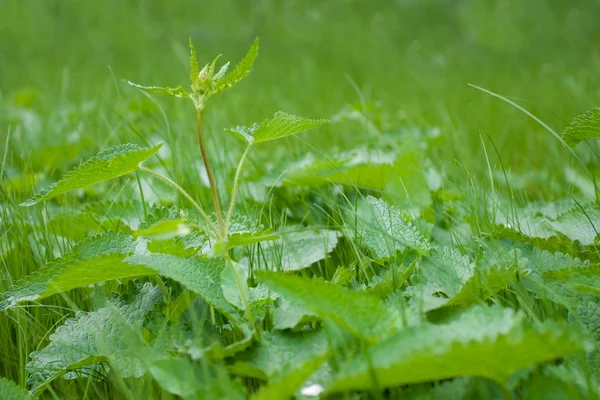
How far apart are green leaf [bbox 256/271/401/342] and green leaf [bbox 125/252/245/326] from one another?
117mm

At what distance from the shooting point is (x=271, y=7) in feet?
17.7

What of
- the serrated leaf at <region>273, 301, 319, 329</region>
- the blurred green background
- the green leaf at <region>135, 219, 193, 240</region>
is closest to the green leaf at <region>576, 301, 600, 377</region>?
the serrated leaf at <region>273, 301, 319, 329</region>

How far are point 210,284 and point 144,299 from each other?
130 mm

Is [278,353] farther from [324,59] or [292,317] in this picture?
[324,59]

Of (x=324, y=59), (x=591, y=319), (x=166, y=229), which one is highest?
(x=324, y=59)

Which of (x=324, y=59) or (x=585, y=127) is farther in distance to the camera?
(x=324, y=59)

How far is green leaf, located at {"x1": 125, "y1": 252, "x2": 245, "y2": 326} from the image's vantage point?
77 cm

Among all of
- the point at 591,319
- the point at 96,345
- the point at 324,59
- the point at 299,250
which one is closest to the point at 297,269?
the point at 299,250

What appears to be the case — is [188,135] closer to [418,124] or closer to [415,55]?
[418,124]

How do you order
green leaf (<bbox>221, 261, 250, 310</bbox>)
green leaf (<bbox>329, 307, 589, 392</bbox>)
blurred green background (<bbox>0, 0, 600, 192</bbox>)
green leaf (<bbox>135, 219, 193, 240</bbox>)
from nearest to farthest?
green leaf (<bbox>329, 307, 589, 392</bbox>) → green leaf (<bbox>135, 219, 193, 240</bbox>) → green leaf (<bbox>221, 261, 250, 310</bbox>) → blurred green background (<bbox>0, 0, 600, 192</bbox>)

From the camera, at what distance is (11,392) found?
0.73m

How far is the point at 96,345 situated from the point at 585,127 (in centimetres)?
78

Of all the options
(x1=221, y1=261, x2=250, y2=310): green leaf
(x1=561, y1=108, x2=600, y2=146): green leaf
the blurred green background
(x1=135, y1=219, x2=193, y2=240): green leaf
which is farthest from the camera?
the blurred green background

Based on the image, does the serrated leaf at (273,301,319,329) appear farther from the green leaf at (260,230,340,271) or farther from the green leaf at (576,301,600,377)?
the green leaf at (576,301,600,377)
